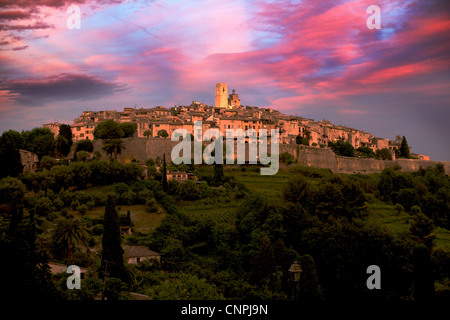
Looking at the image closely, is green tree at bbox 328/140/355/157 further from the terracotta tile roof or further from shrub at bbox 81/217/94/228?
the terracotta tile roof

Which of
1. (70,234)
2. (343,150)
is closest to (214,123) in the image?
(343,150)

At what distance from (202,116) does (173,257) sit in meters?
47.2

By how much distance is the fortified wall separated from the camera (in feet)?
172

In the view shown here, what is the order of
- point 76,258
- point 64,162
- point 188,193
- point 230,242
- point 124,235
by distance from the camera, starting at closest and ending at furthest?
point 76,258 < point 230,242 < point 124,235 < point 188,193 < point 64,162

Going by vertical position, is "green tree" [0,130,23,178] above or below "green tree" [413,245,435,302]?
above

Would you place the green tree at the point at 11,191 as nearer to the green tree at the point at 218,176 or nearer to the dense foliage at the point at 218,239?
the dense foliage at the point at 218,239

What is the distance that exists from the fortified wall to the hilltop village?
A: 5.12m

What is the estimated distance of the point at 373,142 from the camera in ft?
283

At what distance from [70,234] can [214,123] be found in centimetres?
4685

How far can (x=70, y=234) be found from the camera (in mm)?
20578

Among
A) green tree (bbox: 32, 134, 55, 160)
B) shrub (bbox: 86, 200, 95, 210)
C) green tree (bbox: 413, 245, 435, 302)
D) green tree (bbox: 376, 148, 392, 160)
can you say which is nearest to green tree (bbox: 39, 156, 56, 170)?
green tree (bbox: 32, 134, 55, 160)
